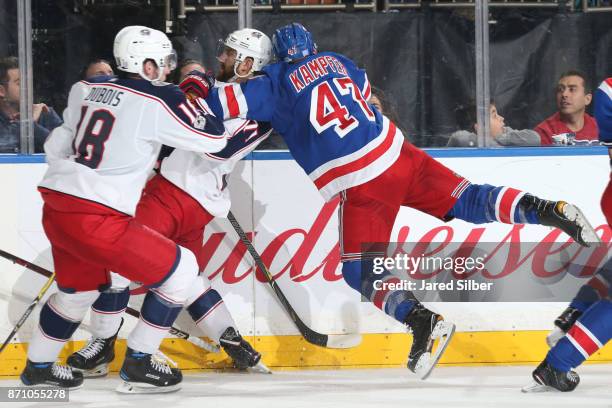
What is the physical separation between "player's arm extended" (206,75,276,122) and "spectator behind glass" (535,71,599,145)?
3.92ft

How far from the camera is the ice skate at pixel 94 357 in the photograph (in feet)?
14.0

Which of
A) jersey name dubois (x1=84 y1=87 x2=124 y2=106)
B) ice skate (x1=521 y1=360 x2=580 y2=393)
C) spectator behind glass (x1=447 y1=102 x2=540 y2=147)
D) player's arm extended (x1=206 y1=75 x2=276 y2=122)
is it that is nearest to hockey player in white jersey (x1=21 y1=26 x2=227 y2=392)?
jersey name dubois (x1=84 y1=87 x2=124 y2=106)

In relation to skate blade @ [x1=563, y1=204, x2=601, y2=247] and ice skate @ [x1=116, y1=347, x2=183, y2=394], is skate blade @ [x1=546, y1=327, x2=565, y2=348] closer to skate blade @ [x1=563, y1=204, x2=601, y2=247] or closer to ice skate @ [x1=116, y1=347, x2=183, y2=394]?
skate blade @ [x1=563, y1=204, x2=601, y2=247]

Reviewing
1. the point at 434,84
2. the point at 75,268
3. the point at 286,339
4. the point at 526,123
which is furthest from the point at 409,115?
the point at 75,268

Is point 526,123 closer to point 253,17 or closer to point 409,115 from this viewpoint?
point 409,115

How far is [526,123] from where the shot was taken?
4598 millimetres

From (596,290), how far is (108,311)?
179 cm

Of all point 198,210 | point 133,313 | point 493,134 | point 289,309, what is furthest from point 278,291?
point 493,134

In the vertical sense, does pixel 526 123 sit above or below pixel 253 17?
below

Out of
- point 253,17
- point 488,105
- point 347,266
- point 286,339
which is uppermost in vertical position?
point 253,17

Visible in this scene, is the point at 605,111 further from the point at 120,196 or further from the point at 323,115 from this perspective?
the point at 120,196

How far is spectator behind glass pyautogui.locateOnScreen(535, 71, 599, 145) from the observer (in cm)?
458

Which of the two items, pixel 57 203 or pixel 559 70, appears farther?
pixel 559 70

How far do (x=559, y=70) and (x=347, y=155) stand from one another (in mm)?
1199
